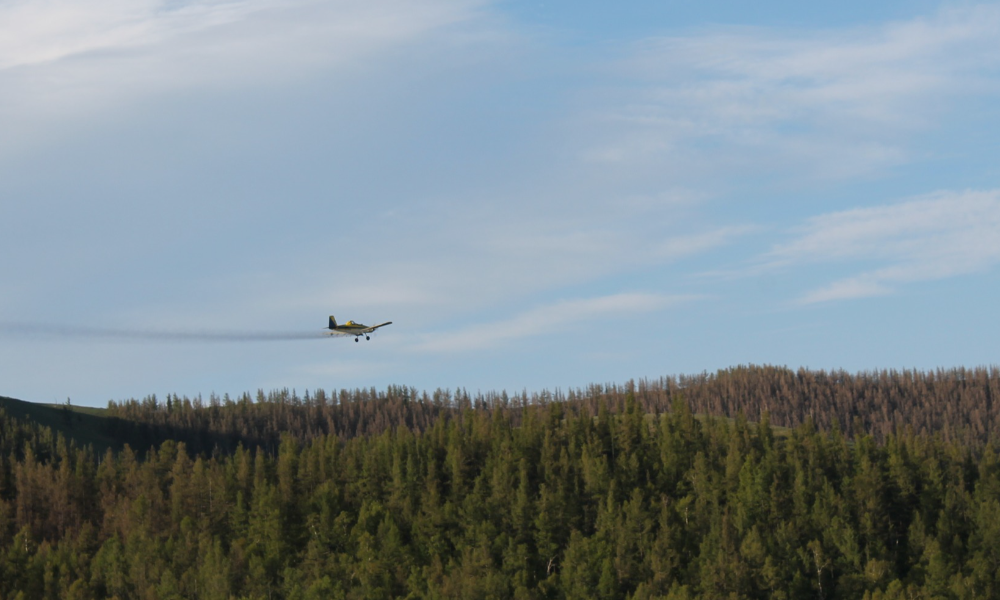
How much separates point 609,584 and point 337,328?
60295 millimetres

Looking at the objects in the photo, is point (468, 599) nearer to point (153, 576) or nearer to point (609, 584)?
point (609, 584)

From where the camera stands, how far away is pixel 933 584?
190 metres

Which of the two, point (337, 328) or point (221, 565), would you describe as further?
point (221, 565)

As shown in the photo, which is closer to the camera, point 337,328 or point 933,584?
point 337,328

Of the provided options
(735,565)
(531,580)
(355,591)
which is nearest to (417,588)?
(355,591)

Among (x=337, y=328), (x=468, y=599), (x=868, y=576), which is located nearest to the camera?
(x=337, y=328)

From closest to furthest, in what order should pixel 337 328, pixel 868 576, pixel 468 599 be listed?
pixel 337 328 < pixel 468 599 < pixel 868 576

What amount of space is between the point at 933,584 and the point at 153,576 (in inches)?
4981

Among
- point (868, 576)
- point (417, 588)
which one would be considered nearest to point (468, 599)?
point (417, 588)

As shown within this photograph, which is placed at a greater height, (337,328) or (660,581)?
(337,328)

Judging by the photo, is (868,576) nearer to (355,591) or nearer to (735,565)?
(735,565)

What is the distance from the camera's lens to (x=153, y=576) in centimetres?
18900

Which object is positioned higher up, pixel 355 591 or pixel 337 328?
pixel 337 328

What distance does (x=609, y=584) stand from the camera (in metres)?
184
